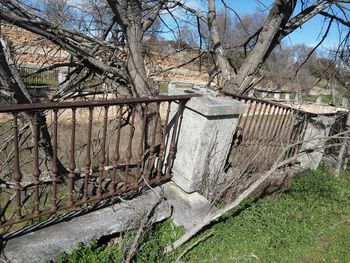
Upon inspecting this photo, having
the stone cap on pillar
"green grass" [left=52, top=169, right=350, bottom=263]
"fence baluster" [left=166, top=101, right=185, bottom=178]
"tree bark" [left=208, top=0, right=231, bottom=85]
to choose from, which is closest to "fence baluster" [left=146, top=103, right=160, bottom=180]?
"fence baluster" [left=166, top=101, right=185, bottom=178]

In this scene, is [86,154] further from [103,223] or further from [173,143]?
[173,143]

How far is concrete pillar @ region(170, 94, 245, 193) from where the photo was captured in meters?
3.32

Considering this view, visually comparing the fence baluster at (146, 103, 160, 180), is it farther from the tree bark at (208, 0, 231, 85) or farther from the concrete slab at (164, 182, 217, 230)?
the tree bark at (208, 0, 231, 85)

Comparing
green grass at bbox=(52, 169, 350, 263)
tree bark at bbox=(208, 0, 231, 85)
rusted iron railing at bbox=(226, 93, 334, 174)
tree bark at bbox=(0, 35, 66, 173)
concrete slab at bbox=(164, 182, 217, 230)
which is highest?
tree bark at bbox=(208, 0, 231, 85)

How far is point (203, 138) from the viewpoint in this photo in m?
3.35

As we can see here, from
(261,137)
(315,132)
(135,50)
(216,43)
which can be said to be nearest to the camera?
(135,50)

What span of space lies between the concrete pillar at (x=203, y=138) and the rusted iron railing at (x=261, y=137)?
0.48 metres

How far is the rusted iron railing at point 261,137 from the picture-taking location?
168 inches

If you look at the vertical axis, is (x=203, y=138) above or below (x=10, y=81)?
below

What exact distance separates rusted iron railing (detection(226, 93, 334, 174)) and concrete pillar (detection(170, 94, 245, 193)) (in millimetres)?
477

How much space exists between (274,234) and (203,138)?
52.2 inches

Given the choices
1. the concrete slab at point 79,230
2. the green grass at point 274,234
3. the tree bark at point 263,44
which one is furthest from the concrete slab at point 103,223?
the tree bark at point 263,44

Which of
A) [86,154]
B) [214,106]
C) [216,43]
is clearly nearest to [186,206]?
[214,106]

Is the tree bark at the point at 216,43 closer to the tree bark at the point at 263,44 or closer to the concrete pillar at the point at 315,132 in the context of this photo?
the tree bark at the point at 263,44
